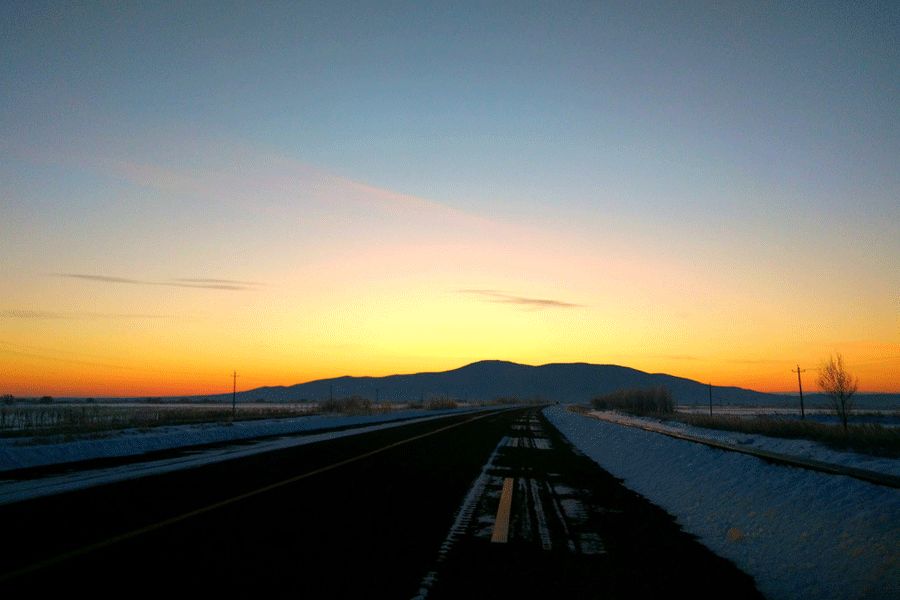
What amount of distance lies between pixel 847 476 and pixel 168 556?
358 inches

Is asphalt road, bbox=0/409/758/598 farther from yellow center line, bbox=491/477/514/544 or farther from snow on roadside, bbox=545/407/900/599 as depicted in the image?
snow on roadside, bbox=545/407/900/599

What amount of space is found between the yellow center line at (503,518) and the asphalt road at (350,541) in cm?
7

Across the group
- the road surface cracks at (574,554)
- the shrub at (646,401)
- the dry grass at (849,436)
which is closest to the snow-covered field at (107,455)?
the road surface cracks at (574,554)

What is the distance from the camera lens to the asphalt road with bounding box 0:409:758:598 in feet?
17.1

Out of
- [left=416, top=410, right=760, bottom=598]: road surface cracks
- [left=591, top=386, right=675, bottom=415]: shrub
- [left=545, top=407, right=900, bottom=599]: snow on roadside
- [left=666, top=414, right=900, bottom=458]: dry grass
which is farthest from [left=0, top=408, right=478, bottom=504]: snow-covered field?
[left=591, top=386, right=675, bottom=415]: shrub

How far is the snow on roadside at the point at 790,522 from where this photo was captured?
5.62 meters

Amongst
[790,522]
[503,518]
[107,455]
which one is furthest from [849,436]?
[107,455]

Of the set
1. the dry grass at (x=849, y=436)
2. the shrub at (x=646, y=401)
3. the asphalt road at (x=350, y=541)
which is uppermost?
the asphalt road at (x=350, y=541)

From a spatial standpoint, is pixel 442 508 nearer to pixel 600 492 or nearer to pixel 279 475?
pixel 600 492

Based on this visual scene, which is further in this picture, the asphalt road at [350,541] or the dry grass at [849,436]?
the dry grass at [849,436]

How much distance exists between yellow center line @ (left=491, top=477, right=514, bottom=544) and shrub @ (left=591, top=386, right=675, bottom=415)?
192ft

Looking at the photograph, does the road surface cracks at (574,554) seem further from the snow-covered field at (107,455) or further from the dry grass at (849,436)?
the dry grass at (849,436)

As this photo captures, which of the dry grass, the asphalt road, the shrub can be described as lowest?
the shrub

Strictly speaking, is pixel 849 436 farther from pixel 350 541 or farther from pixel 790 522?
pixel 350 541
